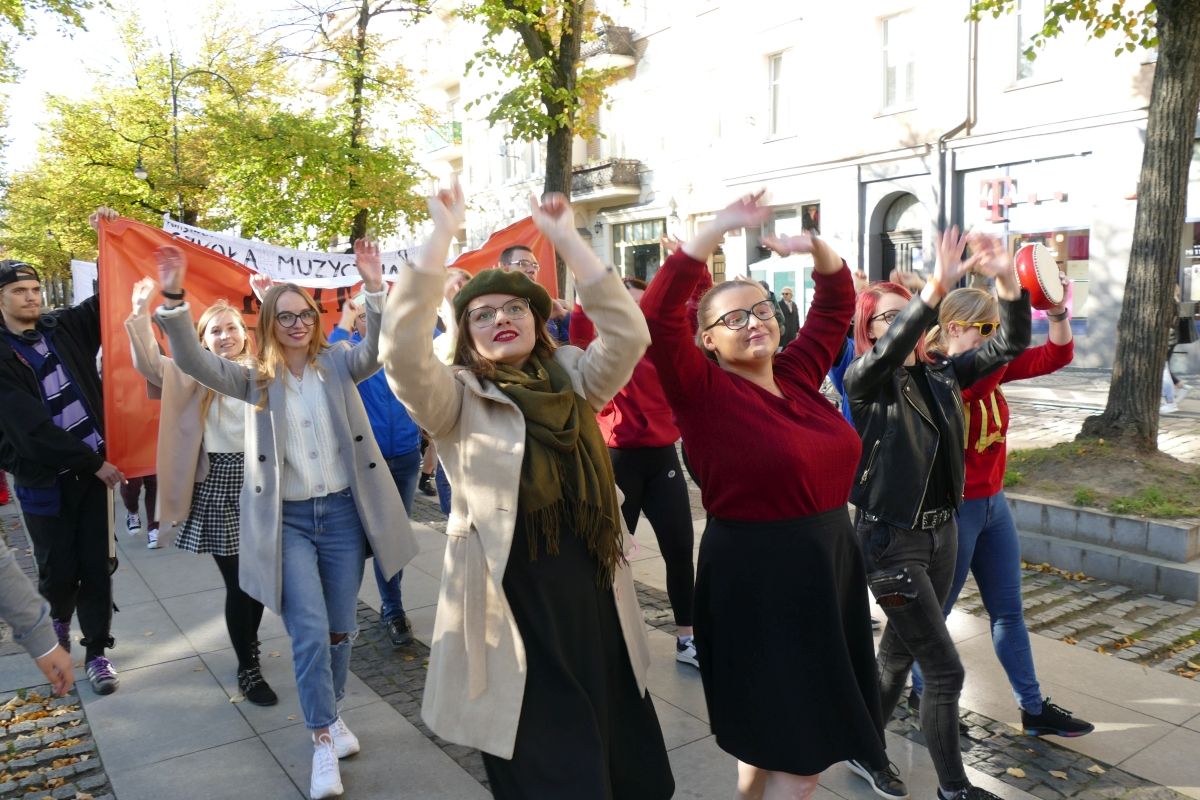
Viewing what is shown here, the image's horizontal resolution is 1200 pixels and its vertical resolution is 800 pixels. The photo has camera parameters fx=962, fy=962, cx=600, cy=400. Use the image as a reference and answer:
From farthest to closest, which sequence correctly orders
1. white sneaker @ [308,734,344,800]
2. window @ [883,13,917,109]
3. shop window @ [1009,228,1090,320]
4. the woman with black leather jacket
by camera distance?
window @ [883,13,917,109]
shop window @ [1009,228,1090,320]
white sneaker @ [308,734,344,800]
the woman with black leather jacket

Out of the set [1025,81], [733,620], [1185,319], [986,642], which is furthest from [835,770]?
[1025,81]

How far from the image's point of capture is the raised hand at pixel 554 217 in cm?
257

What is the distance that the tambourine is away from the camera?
388cm

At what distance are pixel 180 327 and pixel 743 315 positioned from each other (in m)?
2.09

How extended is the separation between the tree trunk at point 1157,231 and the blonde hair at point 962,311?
4.25 m

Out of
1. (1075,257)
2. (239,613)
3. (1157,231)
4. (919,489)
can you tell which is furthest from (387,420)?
(1075,257)

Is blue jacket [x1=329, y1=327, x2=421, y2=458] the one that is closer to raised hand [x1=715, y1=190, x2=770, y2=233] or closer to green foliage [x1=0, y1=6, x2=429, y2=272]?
raised hand [x1=715, y1=190, x2=770, y2=233]

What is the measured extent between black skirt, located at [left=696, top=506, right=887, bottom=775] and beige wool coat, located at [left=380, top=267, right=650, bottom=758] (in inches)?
25.1

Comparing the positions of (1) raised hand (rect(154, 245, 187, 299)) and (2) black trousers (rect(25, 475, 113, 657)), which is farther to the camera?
(2) black trousers (rect(25, 475, 113, 657))

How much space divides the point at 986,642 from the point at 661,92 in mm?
22397

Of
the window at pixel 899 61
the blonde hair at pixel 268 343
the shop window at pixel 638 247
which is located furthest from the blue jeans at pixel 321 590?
the shop window at pixel 638 247

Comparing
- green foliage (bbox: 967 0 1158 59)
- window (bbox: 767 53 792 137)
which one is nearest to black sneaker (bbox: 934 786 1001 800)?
green foliage (bbox: 967 0 1158 59)

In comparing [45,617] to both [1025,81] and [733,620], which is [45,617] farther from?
[1025,81]

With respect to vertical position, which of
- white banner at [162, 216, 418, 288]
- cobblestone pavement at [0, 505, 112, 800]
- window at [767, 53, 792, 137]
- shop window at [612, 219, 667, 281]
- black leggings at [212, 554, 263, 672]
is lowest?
cobblestone pavement at [0, 505, 112, 800]
